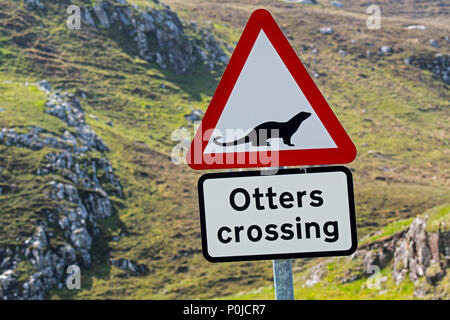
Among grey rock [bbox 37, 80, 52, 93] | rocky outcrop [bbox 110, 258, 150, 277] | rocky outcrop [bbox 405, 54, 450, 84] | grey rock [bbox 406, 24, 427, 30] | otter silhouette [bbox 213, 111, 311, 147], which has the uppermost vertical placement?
grey rock [bbox 406, 24, 427, 30]

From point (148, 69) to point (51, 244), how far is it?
156ft

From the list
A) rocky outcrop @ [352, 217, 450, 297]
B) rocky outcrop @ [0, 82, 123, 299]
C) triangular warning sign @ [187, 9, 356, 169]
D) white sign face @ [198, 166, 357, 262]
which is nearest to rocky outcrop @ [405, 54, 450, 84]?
rocky outcrop @ [0, 82, 123, 299]

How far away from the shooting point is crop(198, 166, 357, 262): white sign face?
10.2 feet

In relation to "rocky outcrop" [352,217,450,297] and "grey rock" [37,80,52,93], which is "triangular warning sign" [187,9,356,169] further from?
"grey rock" [37,80,52,93]

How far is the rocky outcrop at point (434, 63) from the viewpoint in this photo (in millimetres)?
95562

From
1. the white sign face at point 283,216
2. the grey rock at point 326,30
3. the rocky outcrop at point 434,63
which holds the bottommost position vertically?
the white sign face at point 283,216

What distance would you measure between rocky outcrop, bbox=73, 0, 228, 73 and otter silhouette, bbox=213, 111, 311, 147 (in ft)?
273

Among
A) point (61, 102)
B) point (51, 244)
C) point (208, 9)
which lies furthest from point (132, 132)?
point (208, 9)

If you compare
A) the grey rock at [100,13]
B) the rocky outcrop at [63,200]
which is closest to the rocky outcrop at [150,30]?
the grey rock at [100,13]

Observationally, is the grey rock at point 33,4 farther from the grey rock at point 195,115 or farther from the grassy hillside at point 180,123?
the grey rock at point 195,115

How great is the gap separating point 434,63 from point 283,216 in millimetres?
101407

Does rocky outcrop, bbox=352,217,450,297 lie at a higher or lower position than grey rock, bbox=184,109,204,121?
lower

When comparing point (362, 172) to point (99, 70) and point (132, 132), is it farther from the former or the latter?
point (99, 70)

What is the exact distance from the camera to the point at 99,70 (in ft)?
253
